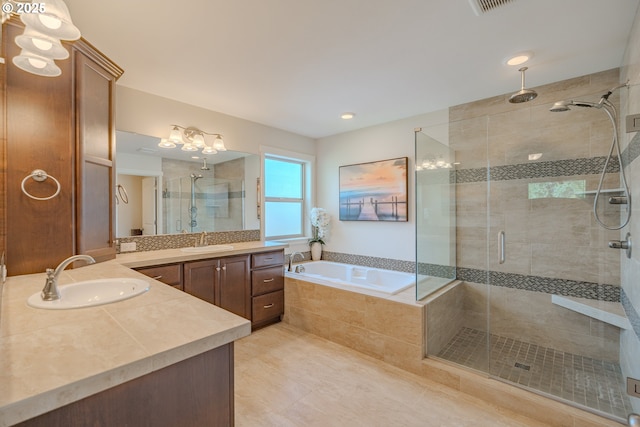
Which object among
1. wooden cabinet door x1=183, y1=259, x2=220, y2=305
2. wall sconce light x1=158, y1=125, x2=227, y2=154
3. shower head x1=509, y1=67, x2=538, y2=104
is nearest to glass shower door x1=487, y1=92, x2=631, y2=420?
shower head x1=509, y1=67, x2=538, y2=104

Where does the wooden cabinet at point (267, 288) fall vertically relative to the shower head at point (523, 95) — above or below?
below

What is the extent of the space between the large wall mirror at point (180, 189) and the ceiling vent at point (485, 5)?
272 cm

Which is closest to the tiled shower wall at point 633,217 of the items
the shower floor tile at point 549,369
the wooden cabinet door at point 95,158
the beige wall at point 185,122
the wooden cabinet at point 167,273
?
the shower floor tile at point 549,369

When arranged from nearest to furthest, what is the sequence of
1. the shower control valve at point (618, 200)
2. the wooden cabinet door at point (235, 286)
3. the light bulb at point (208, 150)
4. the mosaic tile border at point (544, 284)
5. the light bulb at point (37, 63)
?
the light bulb at point (37, 63) < the shower control valve at point (618, 200) < the mosaic tile border at point (544, 284) < the wooden cabinet door at point (235, 286) < the light bulb at point (208, 150)

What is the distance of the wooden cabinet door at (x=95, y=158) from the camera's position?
6.12 ft

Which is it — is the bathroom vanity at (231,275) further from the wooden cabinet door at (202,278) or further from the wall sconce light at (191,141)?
the wall sconce light at (191,141)

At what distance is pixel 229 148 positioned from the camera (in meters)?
3.39

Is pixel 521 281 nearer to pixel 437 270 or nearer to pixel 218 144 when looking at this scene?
pixel 437 270

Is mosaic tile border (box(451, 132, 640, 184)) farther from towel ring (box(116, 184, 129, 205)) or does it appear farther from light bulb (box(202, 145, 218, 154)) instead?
towel ring (box(116, 184, 129, 205))

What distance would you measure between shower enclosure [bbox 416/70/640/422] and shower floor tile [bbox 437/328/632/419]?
0.01 m

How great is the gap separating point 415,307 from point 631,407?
137 centimetres

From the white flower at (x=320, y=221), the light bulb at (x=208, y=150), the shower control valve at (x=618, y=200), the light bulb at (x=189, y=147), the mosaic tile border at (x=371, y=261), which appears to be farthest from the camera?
the white flower at (x=320, y=221)

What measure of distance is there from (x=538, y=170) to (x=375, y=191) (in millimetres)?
1710

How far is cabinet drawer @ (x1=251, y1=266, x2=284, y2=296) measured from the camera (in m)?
3.05
